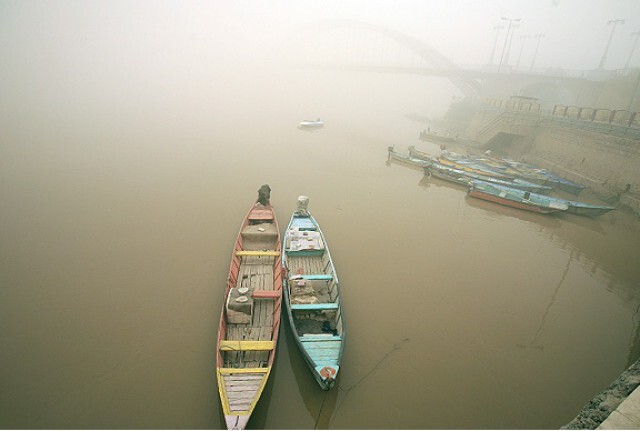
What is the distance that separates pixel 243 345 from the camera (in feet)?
21.1

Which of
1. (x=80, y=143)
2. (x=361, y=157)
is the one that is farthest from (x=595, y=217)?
(x=80, y=143)

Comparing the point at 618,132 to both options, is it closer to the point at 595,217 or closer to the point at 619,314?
the point at 595,217

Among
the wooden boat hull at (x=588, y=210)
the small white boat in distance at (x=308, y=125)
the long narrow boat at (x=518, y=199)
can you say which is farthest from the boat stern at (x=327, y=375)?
the small white boat in distance at (x=308, y=125)

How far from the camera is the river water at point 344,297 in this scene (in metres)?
6.50

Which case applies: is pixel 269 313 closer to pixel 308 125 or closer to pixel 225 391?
pixel 225 391

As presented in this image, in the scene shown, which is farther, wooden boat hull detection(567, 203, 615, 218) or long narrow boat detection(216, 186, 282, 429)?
wooden boat hull detection(567, 203, 615, 218)

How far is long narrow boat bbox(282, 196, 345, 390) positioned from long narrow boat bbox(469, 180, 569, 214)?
462 inches

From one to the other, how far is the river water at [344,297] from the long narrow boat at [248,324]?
86 cm

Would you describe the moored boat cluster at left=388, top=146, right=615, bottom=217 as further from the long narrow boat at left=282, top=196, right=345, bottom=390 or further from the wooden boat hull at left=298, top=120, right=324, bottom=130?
the wooden boat hull at left=298, top=120, right=324, bottom=130

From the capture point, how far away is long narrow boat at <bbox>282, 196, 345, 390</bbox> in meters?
6.47

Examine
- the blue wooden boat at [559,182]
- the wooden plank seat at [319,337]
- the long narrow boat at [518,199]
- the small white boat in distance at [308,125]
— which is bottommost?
the wooden plank seat at [319,337]

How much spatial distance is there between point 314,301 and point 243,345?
7.30 ft

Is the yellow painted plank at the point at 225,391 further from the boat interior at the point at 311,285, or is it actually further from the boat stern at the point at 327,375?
the boat interior at the point at 311,285

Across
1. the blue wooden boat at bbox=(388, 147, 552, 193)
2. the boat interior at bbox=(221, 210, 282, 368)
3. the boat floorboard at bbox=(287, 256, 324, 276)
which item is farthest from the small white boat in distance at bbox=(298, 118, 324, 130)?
the boat floorboard at bbox=(287, 256, 324, 276)
